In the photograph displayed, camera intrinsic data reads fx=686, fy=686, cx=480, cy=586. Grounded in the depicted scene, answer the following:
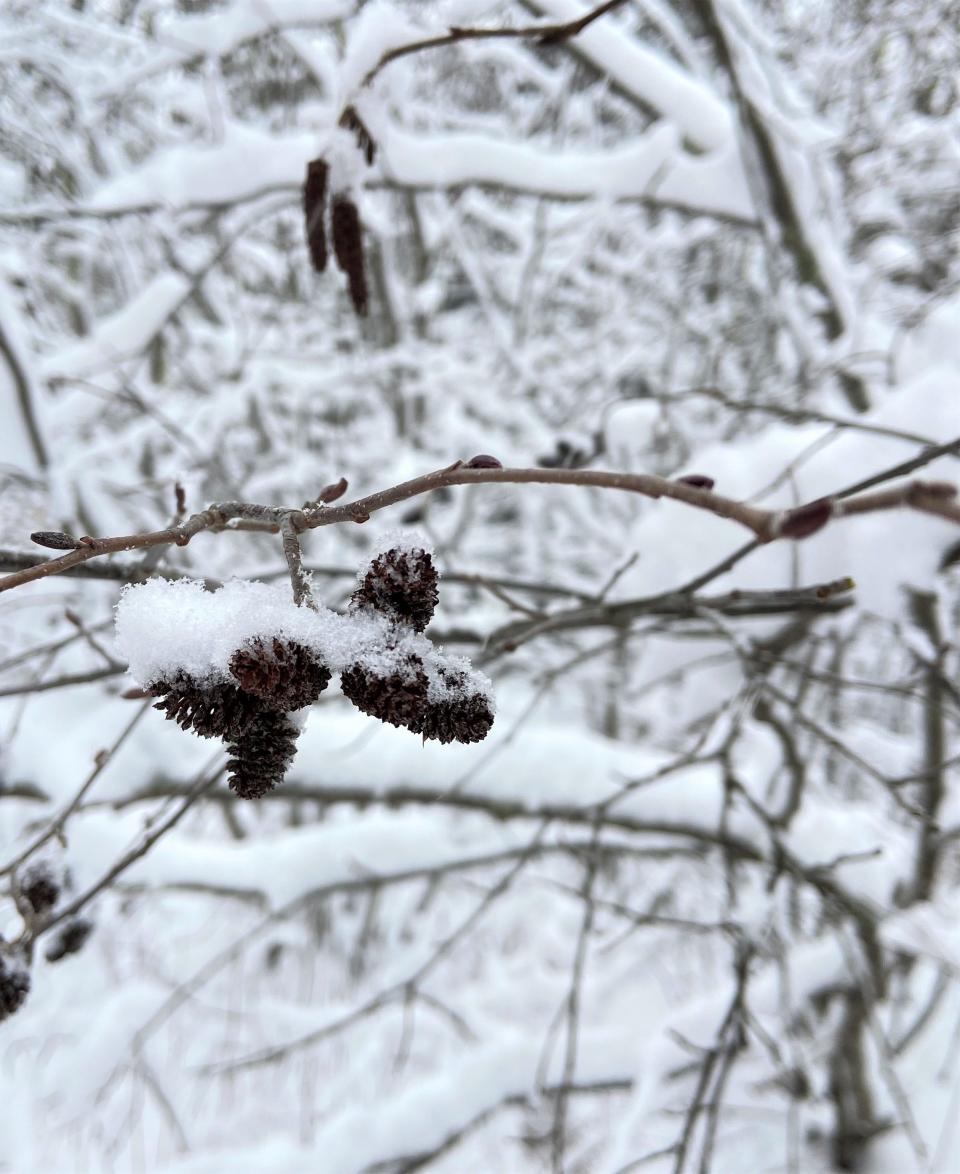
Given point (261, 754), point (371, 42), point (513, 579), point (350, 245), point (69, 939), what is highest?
point (371, 42)

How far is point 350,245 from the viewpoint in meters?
0.93

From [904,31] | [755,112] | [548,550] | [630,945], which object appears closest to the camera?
[755,112]

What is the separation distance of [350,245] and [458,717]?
764mm

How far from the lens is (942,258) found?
2908 mm

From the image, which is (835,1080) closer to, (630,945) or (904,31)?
(630,945)

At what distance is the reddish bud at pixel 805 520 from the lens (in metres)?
0.29

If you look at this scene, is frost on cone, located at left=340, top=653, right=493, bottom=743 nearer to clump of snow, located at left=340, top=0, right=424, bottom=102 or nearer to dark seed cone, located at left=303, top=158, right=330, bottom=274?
dark seed cone, located at left=303, top=158, right=330, bottom=274

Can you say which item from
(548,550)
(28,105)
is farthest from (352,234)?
(548,550)

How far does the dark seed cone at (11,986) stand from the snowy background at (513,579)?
35 millimetres

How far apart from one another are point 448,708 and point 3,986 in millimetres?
701

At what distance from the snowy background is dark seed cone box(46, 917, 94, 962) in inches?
2.2

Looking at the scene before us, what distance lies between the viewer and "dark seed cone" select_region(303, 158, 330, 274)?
90 centimetres

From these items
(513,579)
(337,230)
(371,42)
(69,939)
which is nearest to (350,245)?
(337,230)

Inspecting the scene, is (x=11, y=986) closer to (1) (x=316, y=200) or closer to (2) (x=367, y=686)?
(2) (x=367, y=686)
